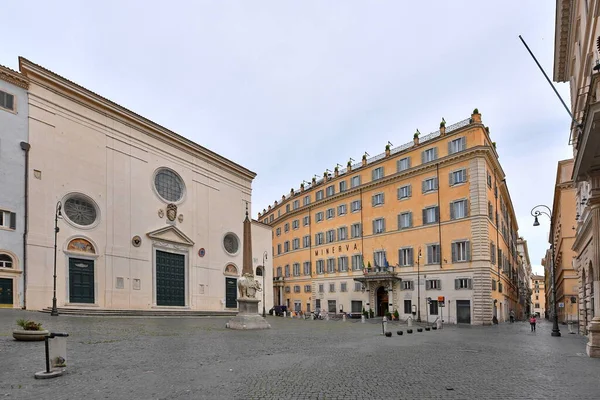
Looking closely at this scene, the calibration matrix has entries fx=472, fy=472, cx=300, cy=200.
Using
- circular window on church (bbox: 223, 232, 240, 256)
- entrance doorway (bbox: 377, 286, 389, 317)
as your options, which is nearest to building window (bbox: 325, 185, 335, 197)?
entrance doorway (bbox: 377, 286, 389, 317)

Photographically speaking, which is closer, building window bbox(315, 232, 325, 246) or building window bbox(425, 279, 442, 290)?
building window bbox(425, 279, 442, 290)

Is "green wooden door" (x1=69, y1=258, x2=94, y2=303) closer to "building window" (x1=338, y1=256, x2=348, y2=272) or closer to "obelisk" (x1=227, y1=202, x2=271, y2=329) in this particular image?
"obelisk" (x1=227, y1=202, x2=271, y2=329)

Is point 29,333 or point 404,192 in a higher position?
point 404,192

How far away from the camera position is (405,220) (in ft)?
166

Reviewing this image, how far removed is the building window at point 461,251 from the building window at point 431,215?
11.1ft

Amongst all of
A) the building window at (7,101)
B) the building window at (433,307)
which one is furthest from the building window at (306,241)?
the building window at (7,101)

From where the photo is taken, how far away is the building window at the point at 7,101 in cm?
3002

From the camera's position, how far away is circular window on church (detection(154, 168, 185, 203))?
42.5 meters

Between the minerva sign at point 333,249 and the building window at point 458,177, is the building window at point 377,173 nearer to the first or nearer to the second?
the minerva sign at point 333,249

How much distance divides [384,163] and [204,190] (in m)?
20.6

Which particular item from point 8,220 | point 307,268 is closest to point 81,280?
point 8,220

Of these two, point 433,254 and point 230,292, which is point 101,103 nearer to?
point 230,292

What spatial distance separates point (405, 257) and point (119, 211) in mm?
29055

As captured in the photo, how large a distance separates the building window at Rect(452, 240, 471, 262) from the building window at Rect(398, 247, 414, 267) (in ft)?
17.1
